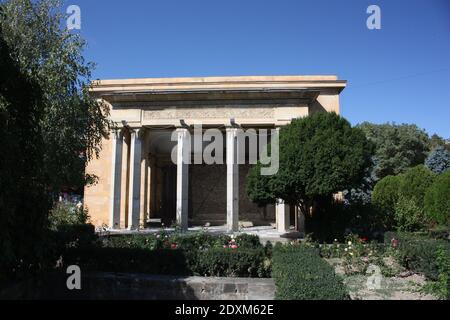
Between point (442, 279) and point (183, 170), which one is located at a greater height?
point (183, 170)

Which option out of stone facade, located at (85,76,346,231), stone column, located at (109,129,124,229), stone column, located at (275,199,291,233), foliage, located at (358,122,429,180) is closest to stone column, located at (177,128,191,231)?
stone facade, located at (85,76,346,231)

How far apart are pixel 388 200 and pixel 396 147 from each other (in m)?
24.7

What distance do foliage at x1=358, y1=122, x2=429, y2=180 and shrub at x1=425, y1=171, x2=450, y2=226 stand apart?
23779 mm

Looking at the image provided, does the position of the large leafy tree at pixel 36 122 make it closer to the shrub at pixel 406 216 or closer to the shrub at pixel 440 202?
the shrub at pixel 406 216

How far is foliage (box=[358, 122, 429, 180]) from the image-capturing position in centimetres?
3778

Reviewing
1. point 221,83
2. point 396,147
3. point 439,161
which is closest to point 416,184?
point 221,83

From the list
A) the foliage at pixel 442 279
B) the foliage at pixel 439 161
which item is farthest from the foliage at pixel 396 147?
the foliage at pixel 442 279

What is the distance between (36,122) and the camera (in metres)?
5.57

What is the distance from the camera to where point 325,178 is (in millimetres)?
12648

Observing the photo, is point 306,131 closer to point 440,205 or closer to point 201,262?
point 440,205

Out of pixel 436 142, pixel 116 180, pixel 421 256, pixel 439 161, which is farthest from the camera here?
pixel 436 142

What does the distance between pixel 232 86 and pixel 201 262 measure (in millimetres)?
14053

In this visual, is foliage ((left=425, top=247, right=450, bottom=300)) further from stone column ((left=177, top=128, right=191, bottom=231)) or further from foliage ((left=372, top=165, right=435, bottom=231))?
stone column ((left=177, top=128, right=191, bottom=231))

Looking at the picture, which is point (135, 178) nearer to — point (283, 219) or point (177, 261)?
point (283, 219)
